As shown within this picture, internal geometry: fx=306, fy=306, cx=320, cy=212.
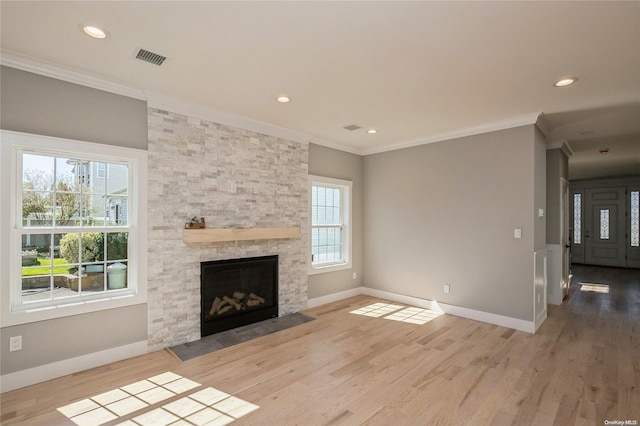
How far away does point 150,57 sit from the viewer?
2.62m

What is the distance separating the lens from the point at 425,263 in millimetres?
5133

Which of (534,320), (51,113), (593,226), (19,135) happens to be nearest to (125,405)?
(19,135)

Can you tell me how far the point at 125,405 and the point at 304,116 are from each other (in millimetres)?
3533

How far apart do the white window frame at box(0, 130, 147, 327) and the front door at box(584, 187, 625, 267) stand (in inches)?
478

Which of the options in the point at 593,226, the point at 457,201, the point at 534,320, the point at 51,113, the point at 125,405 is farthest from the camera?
the point at 593,226

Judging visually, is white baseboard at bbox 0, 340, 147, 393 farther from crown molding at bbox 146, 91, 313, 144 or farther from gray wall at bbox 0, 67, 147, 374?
crown molding at bbox 146, 91, 313, 144

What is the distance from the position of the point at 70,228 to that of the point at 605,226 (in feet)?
42.1

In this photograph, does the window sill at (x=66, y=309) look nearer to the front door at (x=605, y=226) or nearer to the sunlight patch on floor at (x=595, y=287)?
the sunlight patch on floor at (x=595, y=287)

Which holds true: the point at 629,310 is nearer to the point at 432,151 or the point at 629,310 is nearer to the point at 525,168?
the point at 525,168

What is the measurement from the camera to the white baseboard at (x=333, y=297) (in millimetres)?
5098

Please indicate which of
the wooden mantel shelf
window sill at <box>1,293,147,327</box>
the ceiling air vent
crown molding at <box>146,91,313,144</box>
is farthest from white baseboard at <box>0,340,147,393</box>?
the ceiling air vent

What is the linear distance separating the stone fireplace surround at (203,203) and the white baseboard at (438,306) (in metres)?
0.79

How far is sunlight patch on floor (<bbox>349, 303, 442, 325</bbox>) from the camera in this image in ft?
14.9

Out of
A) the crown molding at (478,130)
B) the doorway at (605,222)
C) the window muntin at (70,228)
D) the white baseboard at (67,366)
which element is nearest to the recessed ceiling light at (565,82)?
the crown molding at (478,130)
